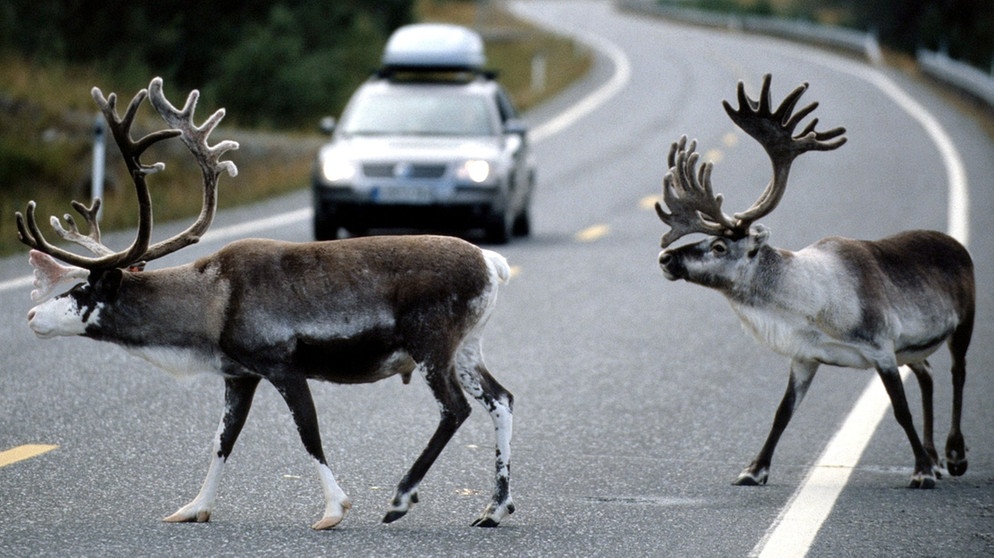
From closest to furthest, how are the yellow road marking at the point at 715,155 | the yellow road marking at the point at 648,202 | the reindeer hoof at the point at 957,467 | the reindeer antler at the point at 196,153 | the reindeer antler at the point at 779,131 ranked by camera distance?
the reindeer antler at the point at 196,153
the reindeer hoof at the point at 957,467
the reindeer antler at the point at 779,131
the yellow road marking at the point at 648,202
the yellow road marking at the point at 715,155

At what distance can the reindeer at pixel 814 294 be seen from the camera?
27.8 feet

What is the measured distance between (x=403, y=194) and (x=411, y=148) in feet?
2.28

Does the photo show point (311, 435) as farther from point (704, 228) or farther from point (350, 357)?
point (704, 228)

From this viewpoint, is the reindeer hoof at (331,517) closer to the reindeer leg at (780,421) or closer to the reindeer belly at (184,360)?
the reindeer belly at (184,360)

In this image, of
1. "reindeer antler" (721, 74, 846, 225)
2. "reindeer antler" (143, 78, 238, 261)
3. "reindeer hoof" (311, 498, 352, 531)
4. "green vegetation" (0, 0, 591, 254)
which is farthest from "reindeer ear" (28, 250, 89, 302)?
"green vegetation" (0, 0, 591, 254)

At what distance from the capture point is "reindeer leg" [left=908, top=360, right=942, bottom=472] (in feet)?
28.8

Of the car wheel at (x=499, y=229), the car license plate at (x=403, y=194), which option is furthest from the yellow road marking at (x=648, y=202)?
the car license plate at (x=403, y=194)

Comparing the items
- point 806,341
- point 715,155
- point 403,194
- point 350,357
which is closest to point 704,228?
point 806,341

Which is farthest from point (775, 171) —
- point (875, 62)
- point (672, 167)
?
point (875, 62)

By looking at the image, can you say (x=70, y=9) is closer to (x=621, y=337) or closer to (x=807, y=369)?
(x=621, y=337)

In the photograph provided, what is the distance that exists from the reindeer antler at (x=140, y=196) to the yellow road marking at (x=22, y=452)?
1.32 metres

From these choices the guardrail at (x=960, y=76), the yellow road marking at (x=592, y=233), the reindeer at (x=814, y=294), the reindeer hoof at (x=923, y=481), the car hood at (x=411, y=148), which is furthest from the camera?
the guardrail at (x=960, y=76)

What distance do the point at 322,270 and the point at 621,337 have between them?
6.07 metres

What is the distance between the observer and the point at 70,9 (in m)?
35.6
